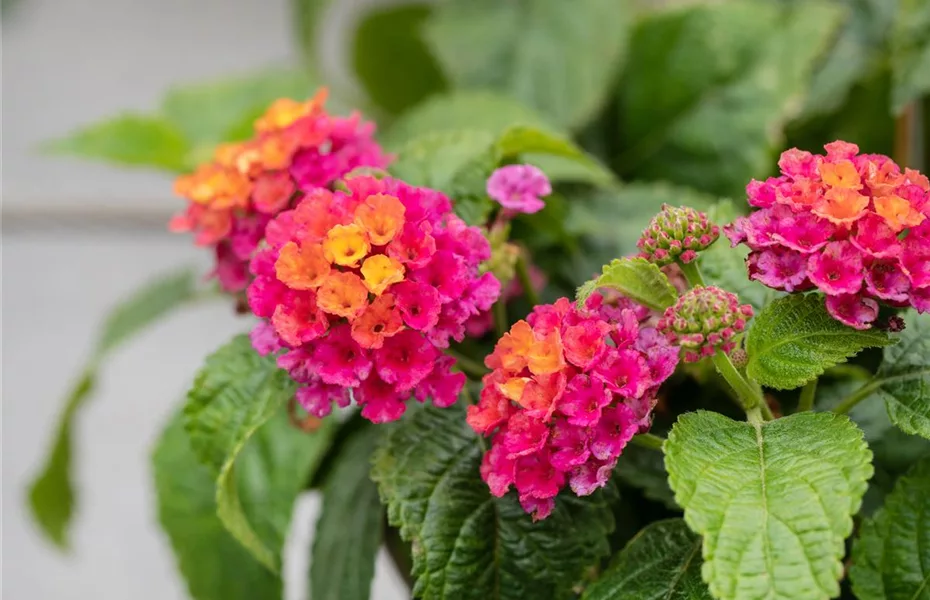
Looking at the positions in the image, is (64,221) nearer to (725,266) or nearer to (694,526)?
(725,266)

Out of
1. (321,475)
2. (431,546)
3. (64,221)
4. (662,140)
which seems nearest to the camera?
(431,546)

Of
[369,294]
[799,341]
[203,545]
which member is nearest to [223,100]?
[203,545]

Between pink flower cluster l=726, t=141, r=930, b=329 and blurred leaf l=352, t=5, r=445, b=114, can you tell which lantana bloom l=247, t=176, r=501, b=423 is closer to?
pink flower cluster l=726, t=141, r=930, b=329

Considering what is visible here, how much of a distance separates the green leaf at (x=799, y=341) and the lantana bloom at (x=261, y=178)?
10.6 inches

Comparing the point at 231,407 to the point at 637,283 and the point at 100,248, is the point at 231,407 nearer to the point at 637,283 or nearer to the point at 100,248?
the point at 637,283

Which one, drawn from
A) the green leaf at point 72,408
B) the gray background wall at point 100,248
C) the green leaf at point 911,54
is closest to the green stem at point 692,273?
the green leaf at point 911,54

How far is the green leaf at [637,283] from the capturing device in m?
0.45

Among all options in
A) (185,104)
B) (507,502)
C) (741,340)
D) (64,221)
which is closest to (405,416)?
(507,502)

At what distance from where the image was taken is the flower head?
464 mm

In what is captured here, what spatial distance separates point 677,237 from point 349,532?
0.32 m

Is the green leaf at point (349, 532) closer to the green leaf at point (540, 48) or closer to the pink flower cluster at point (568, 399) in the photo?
the pink flower cluster at point (568, 399)

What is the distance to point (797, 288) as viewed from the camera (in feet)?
1.47

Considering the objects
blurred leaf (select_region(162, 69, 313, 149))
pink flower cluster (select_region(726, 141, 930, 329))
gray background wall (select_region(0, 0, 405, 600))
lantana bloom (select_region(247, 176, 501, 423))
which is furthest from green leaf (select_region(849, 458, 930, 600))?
gray background wall (select_region(0, 0, 405, 600))

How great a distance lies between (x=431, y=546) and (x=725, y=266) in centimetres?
24
